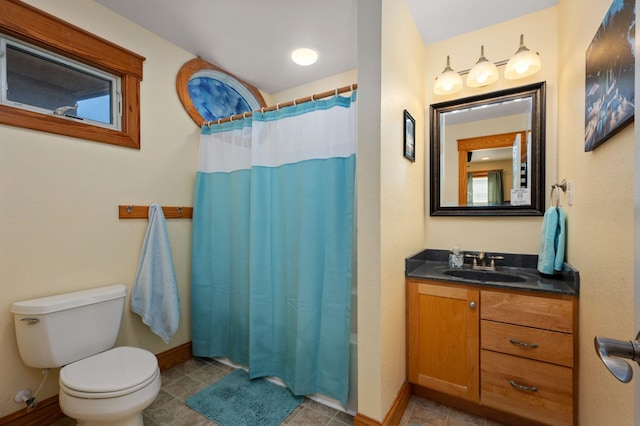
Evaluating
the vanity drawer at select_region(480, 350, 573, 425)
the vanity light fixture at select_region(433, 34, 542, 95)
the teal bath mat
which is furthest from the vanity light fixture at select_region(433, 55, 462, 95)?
the teal bath mat

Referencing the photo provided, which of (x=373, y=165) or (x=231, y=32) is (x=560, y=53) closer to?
(x=373, y=165)

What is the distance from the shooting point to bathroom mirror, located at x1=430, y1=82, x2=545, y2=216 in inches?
71.4

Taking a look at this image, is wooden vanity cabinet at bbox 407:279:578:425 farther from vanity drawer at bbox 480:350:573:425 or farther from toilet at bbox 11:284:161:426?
toilet at bbox 11:284:161:426

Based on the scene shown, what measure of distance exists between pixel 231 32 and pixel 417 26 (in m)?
1.33

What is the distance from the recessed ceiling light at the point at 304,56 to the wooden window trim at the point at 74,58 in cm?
112

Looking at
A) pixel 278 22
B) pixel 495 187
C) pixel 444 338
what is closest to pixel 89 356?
pixel 444 338

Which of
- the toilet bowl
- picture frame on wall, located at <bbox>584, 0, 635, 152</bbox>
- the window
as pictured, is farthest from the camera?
the window

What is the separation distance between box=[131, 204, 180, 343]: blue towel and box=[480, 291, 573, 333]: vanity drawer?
2020 millimetres

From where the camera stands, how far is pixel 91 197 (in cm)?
171

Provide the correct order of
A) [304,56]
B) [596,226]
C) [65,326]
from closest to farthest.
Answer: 1. [596,226]
2. [65,326]
3. [304,56]

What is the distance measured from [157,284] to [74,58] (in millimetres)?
1515

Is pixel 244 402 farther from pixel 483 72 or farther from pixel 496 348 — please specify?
pixel 483 72

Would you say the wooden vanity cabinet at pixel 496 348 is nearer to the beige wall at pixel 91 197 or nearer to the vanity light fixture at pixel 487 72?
the vanity light fixture at pixel 487 72

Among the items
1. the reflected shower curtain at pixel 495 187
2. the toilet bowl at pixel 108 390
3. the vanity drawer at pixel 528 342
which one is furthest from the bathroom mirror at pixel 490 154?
the toilet bowl at pixel 108 390
